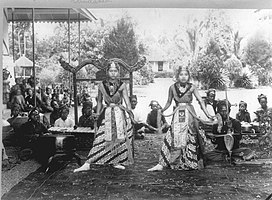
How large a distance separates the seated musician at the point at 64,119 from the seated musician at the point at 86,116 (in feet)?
0.24

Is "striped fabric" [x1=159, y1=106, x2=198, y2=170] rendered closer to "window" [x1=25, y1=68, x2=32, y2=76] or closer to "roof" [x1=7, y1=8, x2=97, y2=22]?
"roof" [x1=7, y1=8, x2=97, y2=22]

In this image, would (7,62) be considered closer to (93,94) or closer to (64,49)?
(64,49)

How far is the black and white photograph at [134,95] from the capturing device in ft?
8.41

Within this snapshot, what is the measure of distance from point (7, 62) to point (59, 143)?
2.16 feet

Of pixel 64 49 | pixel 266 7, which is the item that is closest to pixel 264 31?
pixel 266 7

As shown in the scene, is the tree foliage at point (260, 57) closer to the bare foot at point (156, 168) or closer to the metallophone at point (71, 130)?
the bare foot at point (156, 168)

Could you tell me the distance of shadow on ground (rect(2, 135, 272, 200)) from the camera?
8.21 ft

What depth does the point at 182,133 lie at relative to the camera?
102 inches

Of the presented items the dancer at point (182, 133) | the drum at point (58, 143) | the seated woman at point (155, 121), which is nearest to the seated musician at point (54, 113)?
the drum at point (58, 143)

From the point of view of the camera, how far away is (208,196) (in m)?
2.50

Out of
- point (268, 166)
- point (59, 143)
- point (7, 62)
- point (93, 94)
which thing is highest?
point (7, 62)

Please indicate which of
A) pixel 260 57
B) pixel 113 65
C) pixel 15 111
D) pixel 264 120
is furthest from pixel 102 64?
pixel 264 120

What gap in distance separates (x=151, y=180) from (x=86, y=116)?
24.4 inches

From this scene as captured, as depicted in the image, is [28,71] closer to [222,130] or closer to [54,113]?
[54,113]
